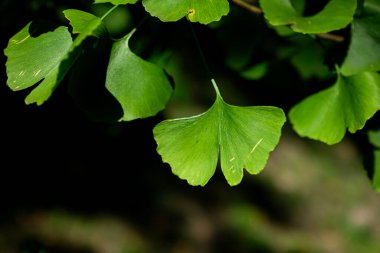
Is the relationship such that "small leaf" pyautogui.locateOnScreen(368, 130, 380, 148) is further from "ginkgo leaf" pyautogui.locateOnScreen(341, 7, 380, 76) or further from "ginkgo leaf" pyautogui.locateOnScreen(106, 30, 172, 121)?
"ginkgo leaf" pyautogui.locateOnScreen(106, 30, 172, 121)

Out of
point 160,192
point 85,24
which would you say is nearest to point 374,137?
point 85,24

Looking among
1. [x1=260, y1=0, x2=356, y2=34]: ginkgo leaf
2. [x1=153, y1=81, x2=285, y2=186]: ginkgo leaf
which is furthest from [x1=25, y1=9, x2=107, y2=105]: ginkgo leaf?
[x1=260, y1=0, x2=356, y2=34]: ginkgo leaf

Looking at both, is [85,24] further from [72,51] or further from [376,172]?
[376,172]

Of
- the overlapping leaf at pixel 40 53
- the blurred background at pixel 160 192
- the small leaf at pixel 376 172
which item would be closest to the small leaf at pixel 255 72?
the small leaf at pixel 376 172

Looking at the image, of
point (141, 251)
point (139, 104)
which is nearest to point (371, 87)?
point (139, 104)

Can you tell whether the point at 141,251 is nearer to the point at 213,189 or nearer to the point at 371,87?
the point at 213,189

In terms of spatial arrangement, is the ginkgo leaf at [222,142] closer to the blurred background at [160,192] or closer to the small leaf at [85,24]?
the small leaf at [85,24]

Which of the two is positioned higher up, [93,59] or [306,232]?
[93,59]
